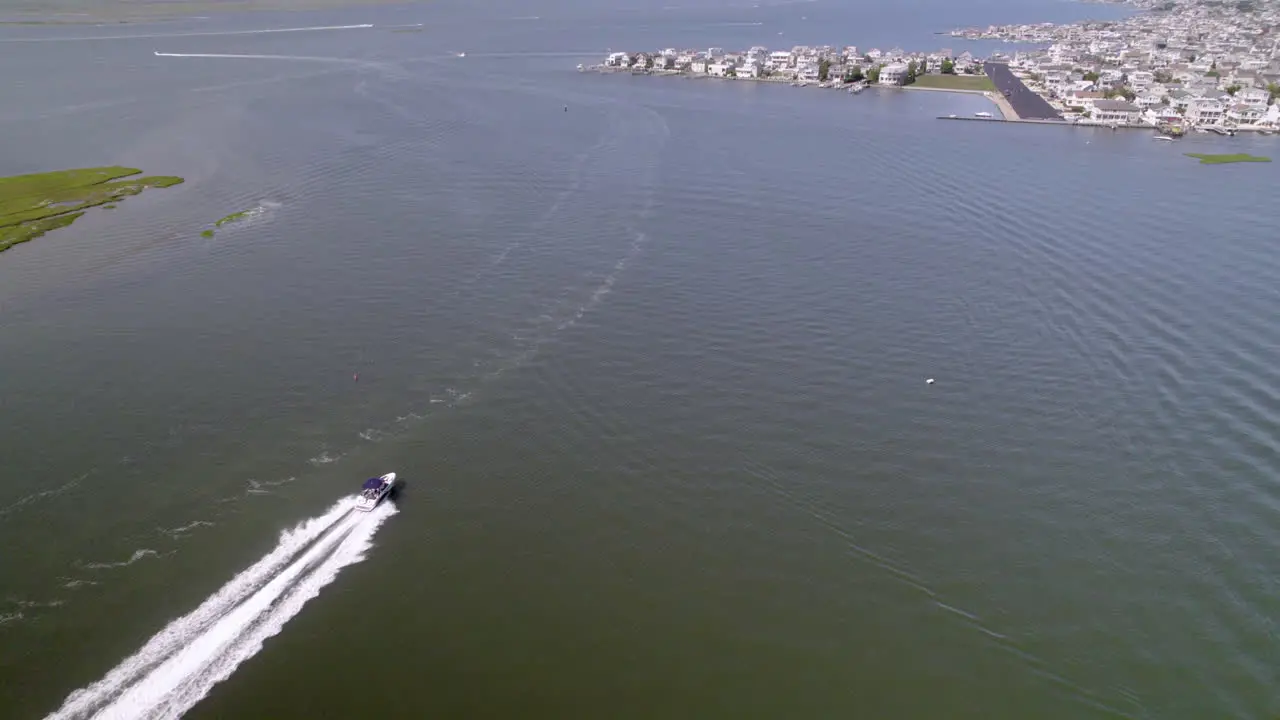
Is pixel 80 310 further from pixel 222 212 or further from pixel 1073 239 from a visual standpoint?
pixel 1073 239

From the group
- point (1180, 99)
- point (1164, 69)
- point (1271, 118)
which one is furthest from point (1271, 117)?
point (1164, 69)

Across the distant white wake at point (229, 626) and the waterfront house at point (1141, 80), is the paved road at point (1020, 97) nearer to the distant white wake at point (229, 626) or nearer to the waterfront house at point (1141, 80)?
the waterfront house at point (1141, 80)

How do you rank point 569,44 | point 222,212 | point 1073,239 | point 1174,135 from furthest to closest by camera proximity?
point 569,44 < point 1174,135 < point 222,212 < point 1073,239

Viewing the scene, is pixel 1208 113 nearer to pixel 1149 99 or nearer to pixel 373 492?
pixel 1149 99

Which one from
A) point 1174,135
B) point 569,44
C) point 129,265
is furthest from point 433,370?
point 569,44

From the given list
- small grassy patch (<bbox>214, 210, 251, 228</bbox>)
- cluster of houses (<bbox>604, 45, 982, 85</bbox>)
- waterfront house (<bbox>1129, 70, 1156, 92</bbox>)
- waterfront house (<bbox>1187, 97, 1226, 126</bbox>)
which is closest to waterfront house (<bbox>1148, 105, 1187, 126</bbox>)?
waterfront house (<bbox>1187, 97, 1226, 126</bbox>)

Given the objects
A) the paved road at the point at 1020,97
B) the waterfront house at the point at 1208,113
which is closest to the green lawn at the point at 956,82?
the paved road at the point at 1020,97
